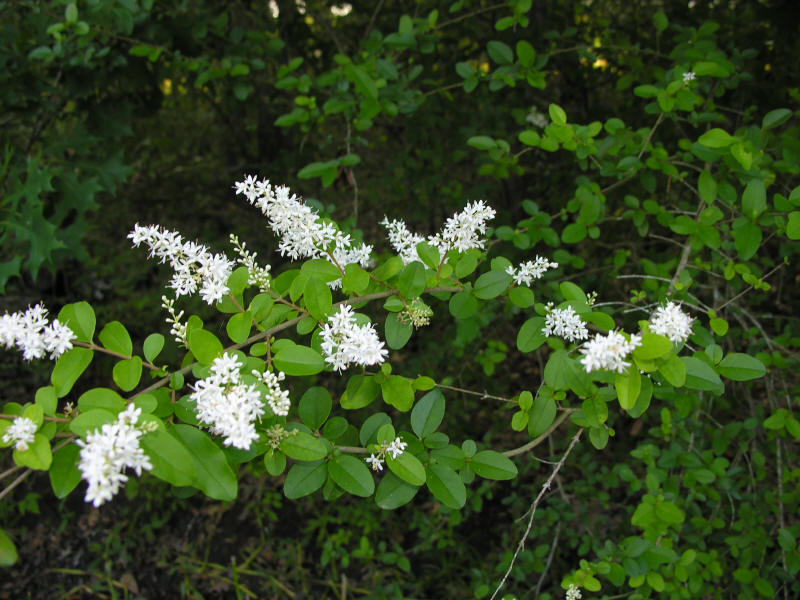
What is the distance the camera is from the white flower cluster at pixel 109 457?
886 millimetres

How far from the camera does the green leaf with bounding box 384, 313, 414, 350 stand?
1.29m

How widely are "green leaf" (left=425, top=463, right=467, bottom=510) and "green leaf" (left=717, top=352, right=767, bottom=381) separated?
656 mm

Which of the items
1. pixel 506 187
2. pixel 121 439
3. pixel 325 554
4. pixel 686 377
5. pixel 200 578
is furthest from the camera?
pixel 506 187

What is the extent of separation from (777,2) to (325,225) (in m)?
2.45

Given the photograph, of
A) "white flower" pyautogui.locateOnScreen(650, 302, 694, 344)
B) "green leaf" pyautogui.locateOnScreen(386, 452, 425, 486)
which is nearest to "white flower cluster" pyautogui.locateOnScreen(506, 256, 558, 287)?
"white flower" pyautogui.locateOnScreen(650, 302, 694, 344)

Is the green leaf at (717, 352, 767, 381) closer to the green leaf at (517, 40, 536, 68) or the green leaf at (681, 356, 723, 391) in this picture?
the green leaf at (681, 356, 723, 391)

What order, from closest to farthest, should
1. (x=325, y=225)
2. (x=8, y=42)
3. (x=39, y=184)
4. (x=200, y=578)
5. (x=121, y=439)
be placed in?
(x=121, y=439) → (x=325, y=225) → (x=39, y=184) → (x=8, y=42) → (x=200, y=578)

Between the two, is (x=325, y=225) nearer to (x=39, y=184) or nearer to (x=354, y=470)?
(x=354, y=470)

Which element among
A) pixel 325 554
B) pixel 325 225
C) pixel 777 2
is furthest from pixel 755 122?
pixel 325 554

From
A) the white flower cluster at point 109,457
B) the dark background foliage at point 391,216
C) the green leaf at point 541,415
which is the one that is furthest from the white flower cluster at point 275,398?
the dark background foliage at point 391,216

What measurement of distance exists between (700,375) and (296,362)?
0.82 m

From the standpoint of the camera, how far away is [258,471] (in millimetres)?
1376

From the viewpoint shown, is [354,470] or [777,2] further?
[777,2]

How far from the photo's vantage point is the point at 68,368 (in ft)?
3.87
